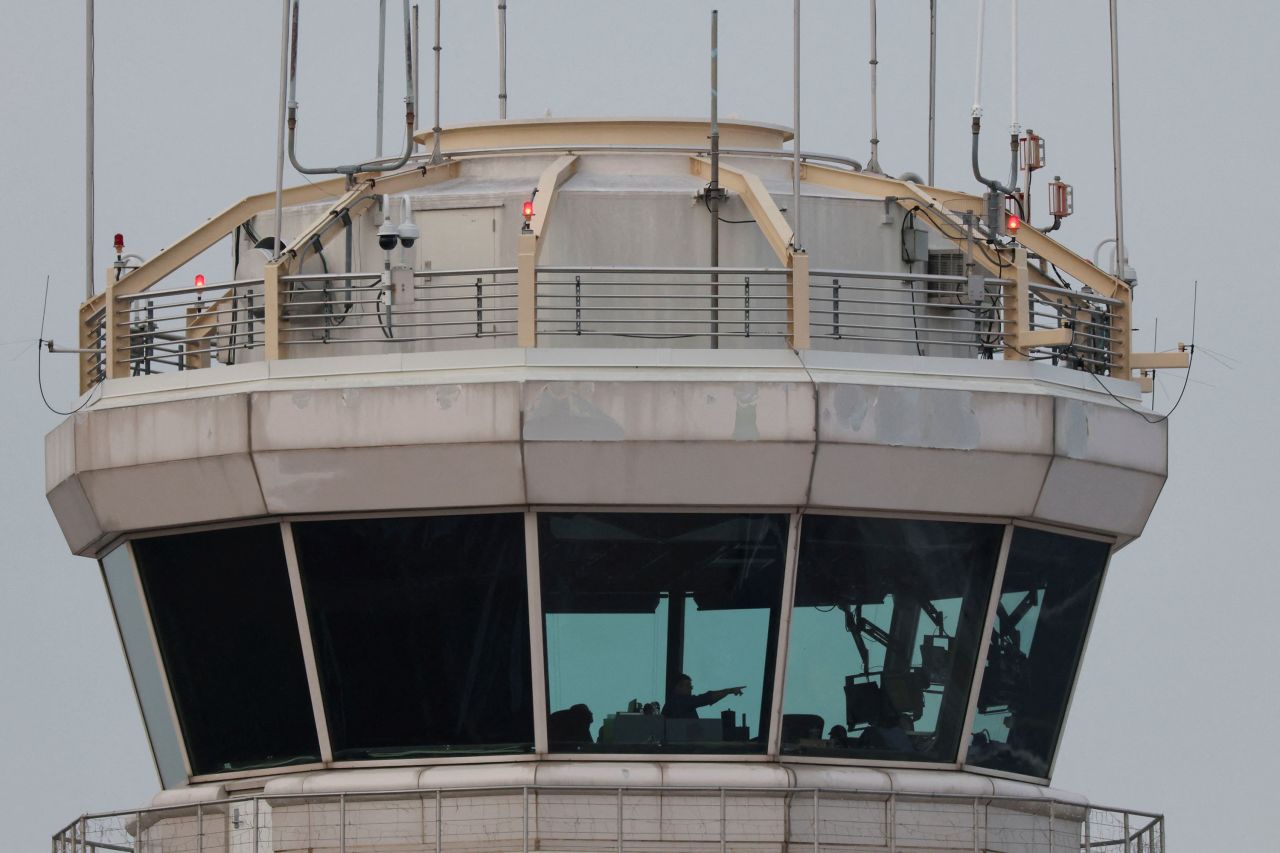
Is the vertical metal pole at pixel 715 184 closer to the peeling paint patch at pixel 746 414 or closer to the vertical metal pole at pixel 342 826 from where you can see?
the peeling paint patch at pixel 746 414

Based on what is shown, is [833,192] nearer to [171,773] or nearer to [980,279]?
[980,279]

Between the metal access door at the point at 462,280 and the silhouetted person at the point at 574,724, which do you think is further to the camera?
the metal access door at the point at 462,280

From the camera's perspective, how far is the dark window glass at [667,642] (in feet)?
145

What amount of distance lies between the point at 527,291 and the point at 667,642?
4.28 meters

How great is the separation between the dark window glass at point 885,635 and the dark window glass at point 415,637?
3275 mm

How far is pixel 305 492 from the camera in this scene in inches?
1743

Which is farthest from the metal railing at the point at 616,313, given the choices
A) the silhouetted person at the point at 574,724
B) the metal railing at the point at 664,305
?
the silhouetted person at the point at 574,724

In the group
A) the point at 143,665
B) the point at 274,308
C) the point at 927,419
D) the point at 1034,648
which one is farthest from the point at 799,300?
the point at 143,665

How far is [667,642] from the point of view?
4444 centimetres

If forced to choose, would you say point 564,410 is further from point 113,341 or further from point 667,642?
point 113,341

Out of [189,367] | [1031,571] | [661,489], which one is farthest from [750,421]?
[189,367]

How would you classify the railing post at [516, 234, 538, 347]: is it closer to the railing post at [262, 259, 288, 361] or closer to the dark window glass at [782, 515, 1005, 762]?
the railing post at [262, 259, 288, 361]

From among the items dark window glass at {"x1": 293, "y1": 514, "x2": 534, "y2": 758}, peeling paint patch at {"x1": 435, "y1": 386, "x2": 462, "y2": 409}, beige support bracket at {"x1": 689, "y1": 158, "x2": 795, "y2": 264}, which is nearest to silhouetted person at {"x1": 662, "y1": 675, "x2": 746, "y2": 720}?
dark window glass at {"x1": 293, "y1": 514, "x2": 534, "y2": 758}

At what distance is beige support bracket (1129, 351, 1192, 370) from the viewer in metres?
47.4
